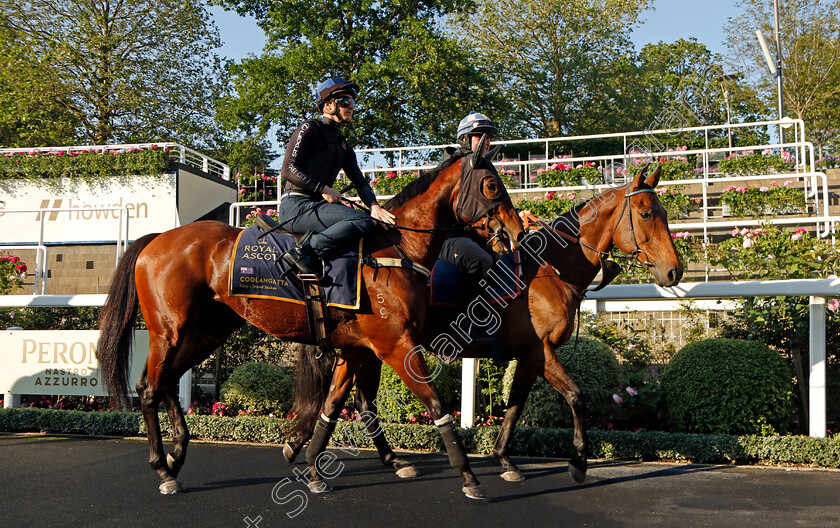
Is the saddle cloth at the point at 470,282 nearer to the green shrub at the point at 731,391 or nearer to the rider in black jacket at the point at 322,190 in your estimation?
the rider in black jacket at the point at 322,190

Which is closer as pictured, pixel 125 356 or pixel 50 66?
pixel 125 356

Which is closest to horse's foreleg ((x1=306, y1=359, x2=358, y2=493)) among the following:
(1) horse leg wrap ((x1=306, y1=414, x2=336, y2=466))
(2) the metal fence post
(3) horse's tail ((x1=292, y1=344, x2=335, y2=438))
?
(1) horse leg wrap ((x1=306, y1=414, x2=336, y2=466))

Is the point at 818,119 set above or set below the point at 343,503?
above

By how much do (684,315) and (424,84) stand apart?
1783cm

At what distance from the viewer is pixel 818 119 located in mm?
27906

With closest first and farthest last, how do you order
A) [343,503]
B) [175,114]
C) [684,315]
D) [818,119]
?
[343,503]
[684,315]
[175,114]
[818,119]

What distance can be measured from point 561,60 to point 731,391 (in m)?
23.7

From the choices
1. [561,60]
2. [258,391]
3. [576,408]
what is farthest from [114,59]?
[576,408]

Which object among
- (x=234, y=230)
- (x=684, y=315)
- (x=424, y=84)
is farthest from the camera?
(x=424, y=84)

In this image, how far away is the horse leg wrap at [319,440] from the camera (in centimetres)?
A: 511

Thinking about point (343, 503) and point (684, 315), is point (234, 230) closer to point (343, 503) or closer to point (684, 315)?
point (343, 503)

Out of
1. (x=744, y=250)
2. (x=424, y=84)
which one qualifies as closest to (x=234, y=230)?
(x=744, y=250)

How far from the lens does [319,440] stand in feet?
16.9

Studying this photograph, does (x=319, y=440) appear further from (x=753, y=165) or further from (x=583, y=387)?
(x=753, y=165)
